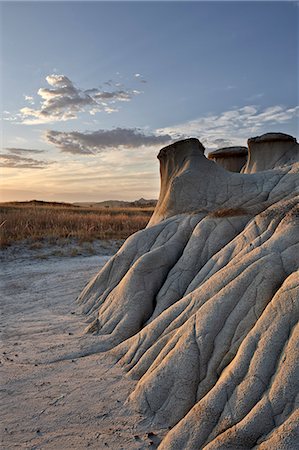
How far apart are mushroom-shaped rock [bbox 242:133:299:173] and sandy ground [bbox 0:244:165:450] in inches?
353

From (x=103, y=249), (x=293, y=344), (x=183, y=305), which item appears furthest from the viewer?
(x=103, y=249)

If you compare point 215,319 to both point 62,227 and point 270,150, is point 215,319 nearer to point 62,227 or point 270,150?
point 270,150

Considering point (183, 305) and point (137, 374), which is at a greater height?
point (183, 305)

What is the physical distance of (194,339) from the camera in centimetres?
383

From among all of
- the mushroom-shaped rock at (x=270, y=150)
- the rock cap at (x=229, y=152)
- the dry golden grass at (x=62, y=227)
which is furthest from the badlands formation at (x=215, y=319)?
the rock cap at (x=229, y=152)

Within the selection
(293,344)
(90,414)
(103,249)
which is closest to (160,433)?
(90,414)

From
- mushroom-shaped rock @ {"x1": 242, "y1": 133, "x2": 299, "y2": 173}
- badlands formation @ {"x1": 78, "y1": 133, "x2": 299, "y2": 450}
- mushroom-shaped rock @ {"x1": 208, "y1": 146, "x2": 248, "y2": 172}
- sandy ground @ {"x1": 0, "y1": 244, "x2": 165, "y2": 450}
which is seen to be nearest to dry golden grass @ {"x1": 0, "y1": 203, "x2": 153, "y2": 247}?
mushroom-shaped rock @ {"x1": 208, "y1": 146, "x2": 248, "y2": 172}

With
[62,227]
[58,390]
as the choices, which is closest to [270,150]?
[62,227]

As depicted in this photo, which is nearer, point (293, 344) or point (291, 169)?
point (293, 344)

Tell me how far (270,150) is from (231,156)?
11.6 feet

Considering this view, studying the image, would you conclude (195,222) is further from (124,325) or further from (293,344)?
(293,344)

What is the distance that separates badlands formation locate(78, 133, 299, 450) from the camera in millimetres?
3037

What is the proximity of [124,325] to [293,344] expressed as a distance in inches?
117

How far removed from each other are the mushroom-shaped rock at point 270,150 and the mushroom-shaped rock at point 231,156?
3.09m
